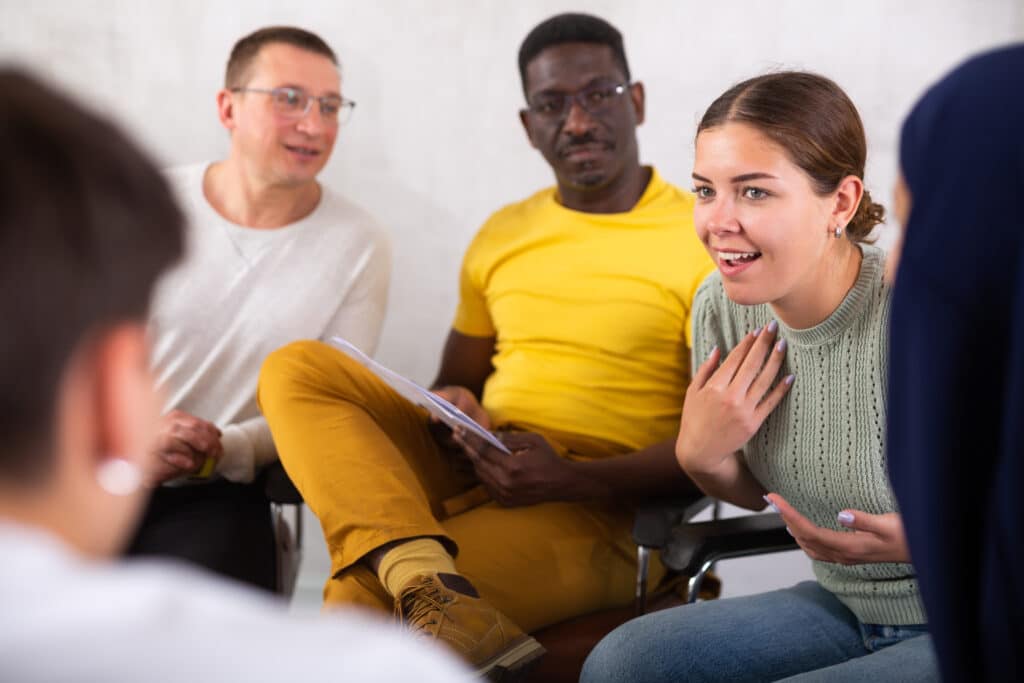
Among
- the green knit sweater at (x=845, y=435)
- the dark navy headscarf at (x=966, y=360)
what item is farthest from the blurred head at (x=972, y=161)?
the green knit sweater at (x=845, y=435)

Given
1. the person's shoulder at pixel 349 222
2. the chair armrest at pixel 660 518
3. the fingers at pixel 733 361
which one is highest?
the person's shoulder at pixel 349 222

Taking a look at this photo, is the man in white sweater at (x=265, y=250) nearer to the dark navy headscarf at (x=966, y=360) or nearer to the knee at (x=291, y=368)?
the knee at (x=291, y=368)

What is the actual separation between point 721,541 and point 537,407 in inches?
23.2

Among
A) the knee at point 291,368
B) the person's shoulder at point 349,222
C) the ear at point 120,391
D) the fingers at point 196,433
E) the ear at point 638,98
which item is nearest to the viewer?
the ear at point 120,391

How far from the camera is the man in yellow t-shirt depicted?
5.90 feet

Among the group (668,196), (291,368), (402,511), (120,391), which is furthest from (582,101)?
(120,391)

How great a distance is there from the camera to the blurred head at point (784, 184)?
5.37 ft

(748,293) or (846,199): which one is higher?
(846,199)

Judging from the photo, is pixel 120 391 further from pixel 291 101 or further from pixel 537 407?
pixel 291 101

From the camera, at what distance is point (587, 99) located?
7.74 ft

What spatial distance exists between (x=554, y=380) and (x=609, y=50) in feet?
2.40

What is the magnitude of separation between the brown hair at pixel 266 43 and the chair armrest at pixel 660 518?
1343mm

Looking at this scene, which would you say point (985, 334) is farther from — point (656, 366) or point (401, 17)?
point (401, 17)

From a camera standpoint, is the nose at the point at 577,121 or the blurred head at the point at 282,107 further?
the blurred head at the point at 282,107
